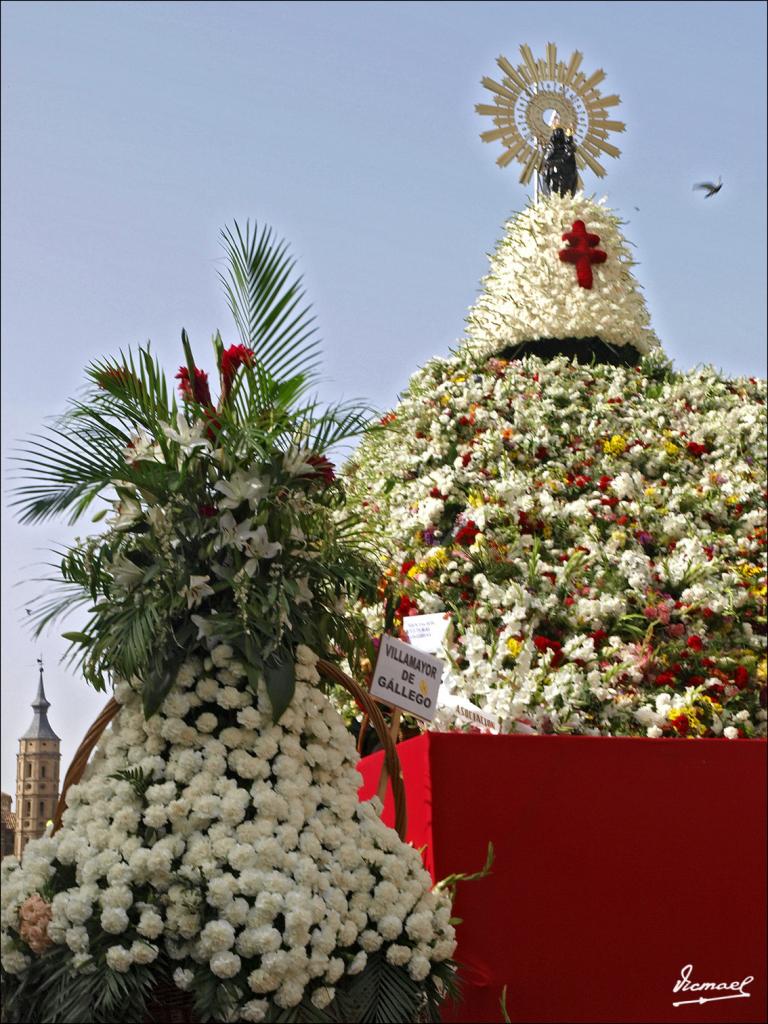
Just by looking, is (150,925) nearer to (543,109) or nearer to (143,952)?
(143,952)

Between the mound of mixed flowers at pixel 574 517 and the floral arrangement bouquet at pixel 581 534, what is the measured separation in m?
0.01

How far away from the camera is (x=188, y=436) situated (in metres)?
3.21

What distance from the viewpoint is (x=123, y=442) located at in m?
3.36

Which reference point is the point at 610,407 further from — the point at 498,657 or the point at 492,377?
the point at 498,657

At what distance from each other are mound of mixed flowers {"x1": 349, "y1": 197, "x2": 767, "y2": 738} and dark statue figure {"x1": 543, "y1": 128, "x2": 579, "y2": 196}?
0.62m

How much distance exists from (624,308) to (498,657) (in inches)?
123


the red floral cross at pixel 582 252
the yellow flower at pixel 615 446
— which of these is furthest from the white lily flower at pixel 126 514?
the red floral cross at pixel 582 252

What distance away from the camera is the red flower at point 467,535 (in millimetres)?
5715

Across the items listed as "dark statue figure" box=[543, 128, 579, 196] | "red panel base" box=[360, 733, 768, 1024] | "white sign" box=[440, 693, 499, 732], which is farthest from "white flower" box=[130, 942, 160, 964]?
"dark statue figure" box=[543, 128, 579, 196]

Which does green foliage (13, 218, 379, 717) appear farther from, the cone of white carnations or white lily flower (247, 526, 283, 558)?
the cone of white carnations

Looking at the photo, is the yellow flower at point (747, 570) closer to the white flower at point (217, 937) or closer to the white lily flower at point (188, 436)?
the white lily flower at point (188, 436)

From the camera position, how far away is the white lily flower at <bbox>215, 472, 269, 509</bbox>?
3143mm

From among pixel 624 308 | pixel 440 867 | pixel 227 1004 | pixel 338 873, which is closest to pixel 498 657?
pixel 440 867

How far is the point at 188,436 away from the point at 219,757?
837 mm
